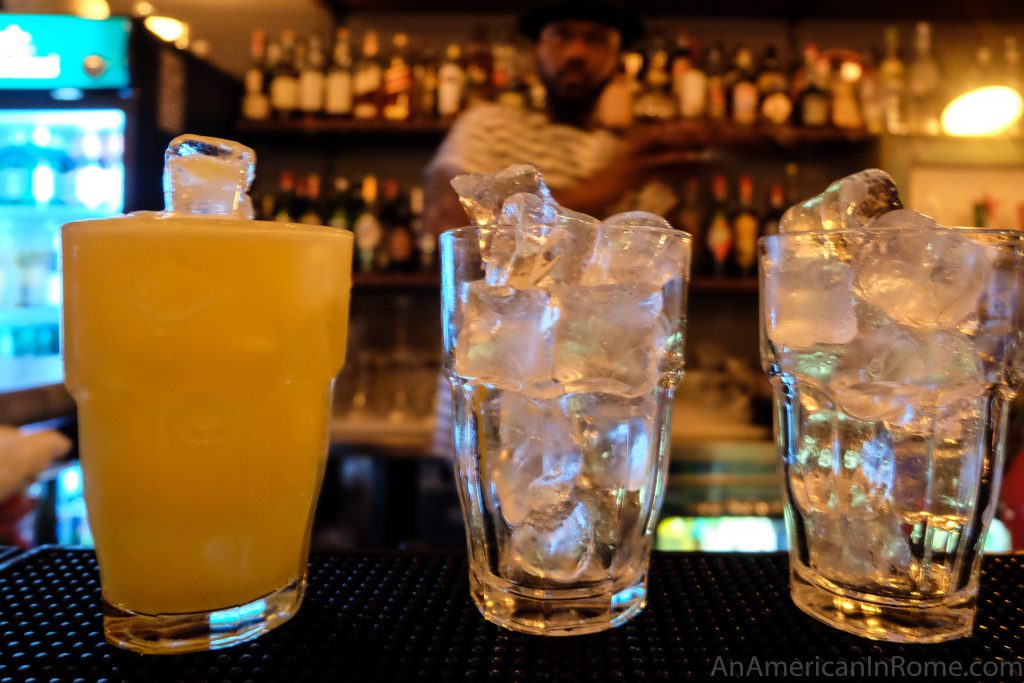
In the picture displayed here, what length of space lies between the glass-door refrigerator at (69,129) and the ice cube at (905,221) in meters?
1.76

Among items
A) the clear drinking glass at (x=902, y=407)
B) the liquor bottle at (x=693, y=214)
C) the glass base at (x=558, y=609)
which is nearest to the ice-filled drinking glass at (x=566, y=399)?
the glass base at (x=558, y=609)

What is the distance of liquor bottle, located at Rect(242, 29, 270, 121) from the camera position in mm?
2609

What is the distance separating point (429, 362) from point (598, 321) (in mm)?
2153

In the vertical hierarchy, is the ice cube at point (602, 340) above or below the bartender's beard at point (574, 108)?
below

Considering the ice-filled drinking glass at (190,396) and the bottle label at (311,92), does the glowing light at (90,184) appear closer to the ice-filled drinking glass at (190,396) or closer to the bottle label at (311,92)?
the bottle label at (311,92)

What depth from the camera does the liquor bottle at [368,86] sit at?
2.60 metres

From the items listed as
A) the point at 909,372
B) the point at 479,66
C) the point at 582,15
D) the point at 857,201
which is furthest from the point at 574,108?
the point at 909,372

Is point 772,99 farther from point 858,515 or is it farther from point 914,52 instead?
point 858,515

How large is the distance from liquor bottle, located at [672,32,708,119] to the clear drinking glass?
216 cm

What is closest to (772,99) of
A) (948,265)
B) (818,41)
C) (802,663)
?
(818,41)

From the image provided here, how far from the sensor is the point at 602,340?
0.50 m

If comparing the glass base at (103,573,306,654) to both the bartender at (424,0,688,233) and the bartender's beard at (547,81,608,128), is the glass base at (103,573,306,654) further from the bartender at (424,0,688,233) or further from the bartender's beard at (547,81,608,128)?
the bartender's beard at (547,81,608,128)

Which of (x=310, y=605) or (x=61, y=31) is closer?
(x=310, y=605)

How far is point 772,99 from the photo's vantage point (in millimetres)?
2518
